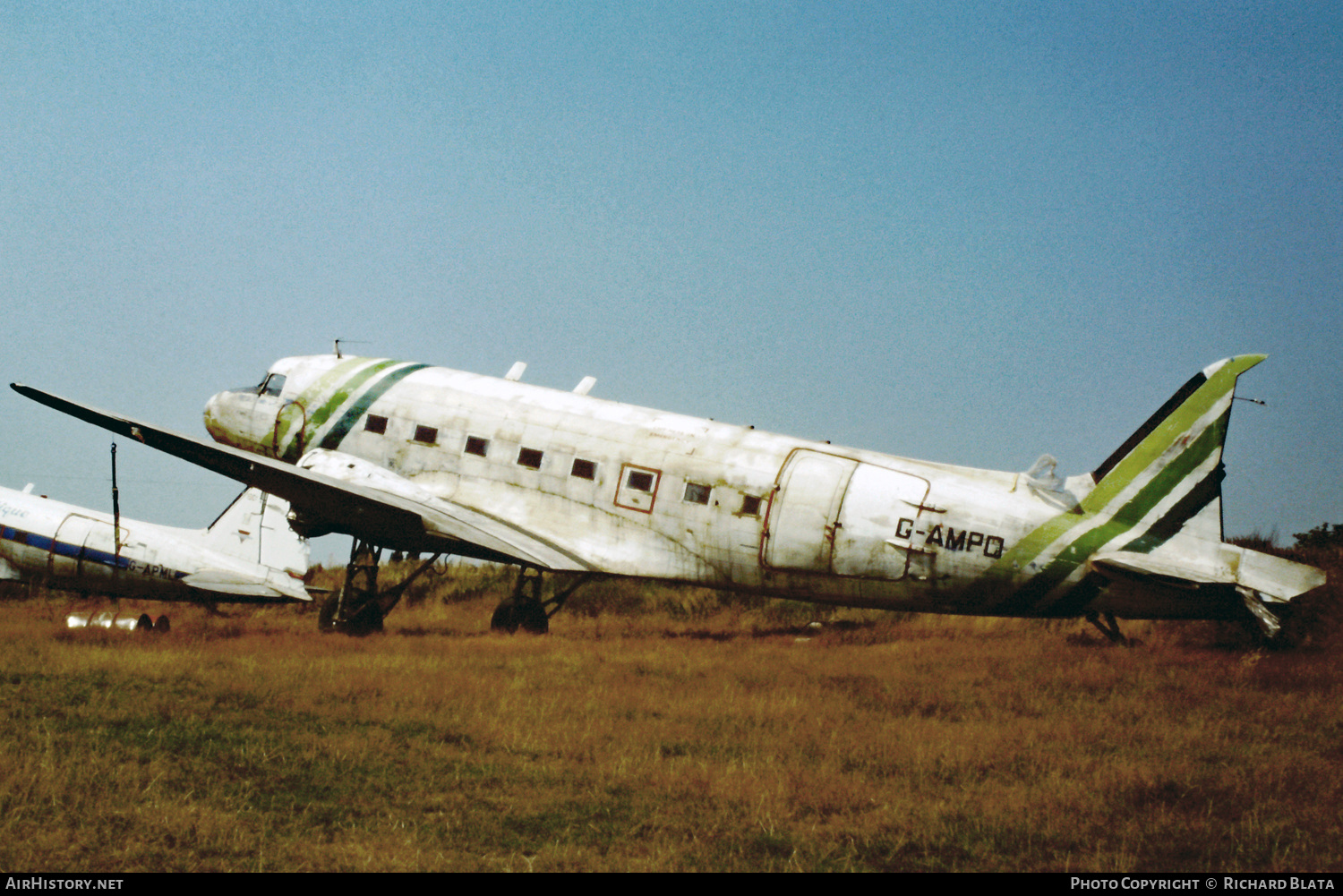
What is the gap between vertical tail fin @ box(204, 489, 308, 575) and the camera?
26.5 m

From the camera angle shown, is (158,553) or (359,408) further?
(158,553)

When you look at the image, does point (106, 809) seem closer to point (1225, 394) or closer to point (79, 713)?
point (79, 713)

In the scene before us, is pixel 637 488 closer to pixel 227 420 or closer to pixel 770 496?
pixel 770 496

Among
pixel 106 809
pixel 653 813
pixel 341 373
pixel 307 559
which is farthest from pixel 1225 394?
pixel 307 559

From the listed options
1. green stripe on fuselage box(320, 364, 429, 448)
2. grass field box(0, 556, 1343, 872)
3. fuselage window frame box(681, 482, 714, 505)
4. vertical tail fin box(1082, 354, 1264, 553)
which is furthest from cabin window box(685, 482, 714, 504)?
green stripe on fuselage box(320, 364, 429, 448)

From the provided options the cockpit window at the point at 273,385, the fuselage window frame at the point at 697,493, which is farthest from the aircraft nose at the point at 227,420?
the fuselage window frame at the point at 697,493

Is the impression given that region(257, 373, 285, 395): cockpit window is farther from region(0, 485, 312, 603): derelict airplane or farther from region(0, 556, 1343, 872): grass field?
region(0, 556, 1343, 872): grass field

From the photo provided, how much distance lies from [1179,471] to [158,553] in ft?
78.4

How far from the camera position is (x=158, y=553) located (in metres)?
25.9

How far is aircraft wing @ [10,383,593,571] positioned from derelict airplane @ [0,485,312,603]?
8.00 metres

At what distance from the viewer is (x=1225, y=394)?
48.2ft

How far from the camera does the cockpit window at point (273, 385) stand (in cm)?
2112

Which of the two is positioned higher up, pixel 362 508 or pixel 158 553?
pixel 362 508

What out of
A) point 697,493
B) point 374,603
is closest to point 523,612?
point 374,603
